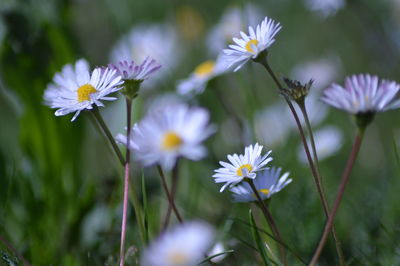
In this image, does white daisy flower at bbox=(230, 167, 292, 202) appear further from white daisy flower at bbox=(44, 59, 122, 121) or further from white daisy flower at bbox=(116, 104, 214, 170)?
white daisy flower at bbox=(44, 59, 122, 121)

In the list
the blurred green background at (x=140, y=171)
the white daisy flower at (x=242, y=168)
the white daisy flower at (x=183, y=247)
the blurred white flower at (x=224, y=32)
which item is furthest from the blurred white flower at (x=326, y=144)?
the white daisy flower at (x=183, y=247)

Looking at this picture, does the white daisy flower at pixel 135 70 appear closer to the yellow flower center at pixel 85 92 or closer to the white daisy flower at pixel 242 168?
the yellow flower center at pixel 85 92

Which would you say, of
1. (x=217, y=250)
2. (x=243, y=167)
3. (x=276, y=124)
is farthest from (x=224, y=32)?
(x=243, y=167)

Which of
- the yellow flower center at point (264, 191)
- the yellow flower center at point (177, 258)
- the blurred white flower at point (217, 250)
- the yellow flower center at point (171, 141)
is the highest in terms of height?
A: the yellow flower center at point (171, 141)

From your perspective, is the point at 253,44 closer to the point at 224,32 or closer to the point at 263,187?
the point at 263,187

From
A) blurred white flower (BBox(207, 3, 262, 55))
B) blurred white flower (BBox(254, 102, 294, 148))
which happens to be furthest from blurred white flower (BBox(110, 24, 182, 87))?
blurred white flower (BBox(254, 102, 294, 148))
